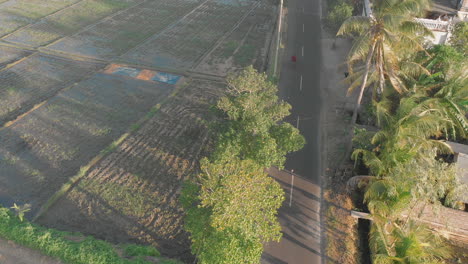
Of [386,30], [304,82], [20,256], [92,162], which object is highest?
[386,30]

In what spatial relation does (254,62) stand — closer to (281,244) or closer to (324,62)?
(324,62)

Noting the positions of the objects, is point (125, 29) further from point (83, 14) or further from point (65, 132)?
point (65, 132)

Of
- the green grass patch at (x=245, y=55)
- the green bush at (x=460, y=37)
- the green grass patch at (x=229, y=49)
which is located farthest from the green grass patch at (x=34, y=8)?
the green bush at (x=460, y=37)

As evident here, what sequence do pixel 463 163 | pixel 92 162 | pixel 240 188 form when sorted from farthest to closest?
1. pixel 92 162
2. pixel 463 163
3. pixel 240 188

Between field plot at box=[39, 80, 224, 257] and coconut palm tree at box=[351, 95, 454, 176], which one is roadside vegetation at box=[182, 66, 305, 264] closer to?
field plot at box=[39, 80, 224, 257]

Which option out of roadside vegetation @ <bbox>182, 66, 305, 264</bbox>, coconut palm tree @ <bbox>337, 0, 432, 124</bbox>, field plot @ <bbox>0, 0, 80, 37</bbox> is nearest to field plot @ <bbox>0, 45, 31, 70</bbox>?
field plot @ <bbox>0, 0, 80, 37</bbox>

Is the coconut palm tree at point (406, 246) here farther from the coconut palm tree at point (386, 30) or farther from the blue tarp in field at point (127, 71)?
the blue tarp in field at point (127, 71)

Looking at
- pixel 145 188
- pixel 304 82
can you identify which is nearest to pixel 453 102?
pixel 304 82

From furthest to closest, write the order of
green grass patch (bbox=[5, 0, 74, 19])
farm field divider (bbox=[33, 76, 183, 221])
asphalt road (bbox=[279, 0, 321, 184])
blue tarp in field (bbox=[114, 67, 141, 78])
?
green grass patch (bbox=[5, 0, 74, 19]) → blue tarp in field (bbox=[114, 67, 141, 78]) → asphalt road (bbox=[279, 0, 321, 184]) → farm field divider (bbox=[33, 76, 183, 221])
